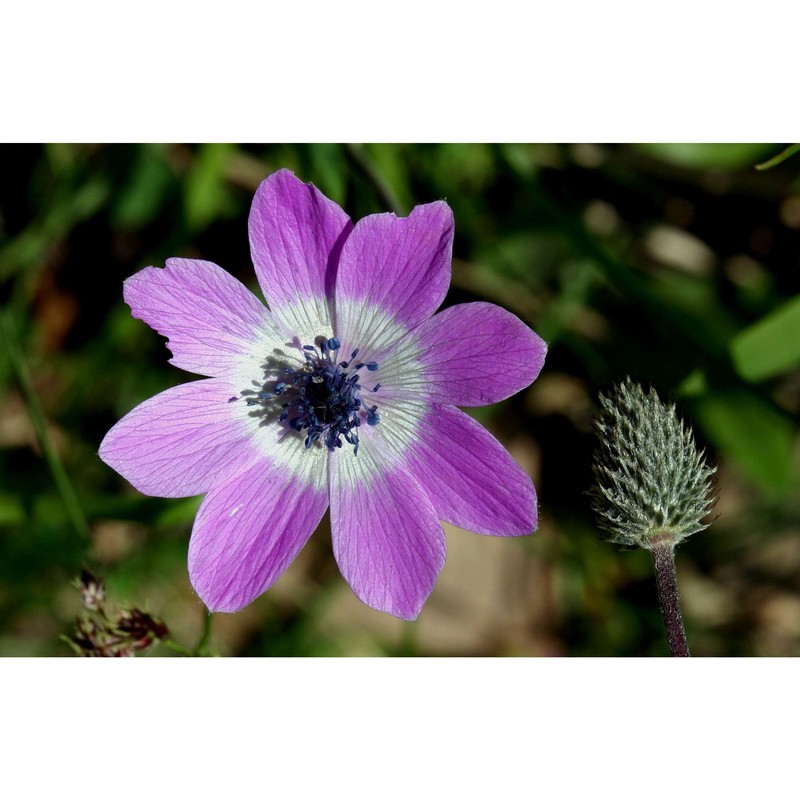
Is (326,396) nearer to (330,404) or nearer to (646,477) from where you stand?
(330,404)

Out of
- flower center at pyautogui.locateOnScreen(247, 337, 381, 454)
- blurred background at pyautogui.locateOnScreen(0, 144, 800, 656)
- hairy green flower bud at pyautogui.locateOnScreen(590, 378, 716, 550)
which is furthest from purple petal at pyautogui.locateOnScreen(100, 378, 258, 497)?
blurred background at pyautogui.locateOnScreen(0, 144, 800, 656)

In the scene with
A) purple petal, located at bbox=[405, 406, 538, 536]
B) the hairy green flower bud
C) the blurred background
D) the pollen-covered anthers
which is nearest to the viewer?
the hairy green flower bud

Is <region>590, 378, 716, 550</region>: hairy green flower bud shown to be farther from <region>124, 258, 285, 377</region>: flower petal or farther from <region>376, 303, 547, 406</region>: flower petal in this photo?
<region>124, 258, 285, 377</region>: flower petal

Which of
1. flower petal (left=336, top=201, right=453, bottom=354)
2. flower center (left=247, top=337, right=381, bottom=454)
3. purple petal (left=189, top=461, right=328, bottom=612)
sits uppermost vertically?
flower petal (left=336, top=201, right=453, bottom=354)

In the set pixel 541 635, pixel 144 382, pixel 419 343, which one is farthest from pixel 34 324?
pixel 541 635

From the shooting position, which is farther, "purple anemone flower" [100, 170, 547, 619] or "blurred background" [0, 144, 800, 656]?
"blurred background" [0, 144, 800, 656]

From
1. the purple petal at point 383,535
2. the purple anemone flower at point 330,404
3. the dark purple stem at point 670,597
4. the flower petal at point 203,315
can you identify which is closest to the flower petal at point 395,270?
the purple anemone flower at point 330,404
